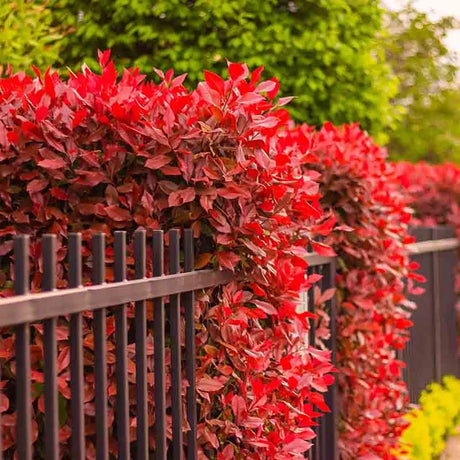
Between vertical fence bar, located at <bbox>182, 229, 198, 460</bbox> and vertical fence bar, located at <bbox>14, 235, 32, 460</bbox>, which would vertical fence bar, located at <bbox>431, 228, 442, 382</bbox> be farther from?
vertical fence bar, located at <bbox>14, 235, 32, 460</bbox>

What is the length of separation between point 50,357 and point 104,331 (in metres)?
0.31

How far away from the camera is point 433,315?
8352 mm

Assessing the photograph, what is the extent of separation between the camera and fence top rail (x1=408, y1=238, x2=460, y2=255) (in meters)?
7.27

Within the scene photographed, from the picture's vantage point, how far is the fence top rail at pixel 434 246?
727cm

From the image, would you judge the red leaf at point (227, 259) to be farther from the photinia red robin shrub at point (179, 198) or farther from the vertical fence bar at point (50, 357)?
the vertical fence bar at point (50, 357)

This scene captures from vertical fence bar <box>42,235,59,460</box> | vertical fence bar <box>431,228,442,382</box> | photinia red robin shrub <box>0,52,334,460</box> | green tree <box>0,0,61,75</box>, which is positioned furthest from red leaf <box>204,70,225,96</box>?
vertical fence bar <box>431,228,442,382</box>

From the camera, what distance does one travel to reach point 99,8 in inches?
318

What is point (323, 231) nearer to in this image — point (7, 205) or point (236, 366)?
point (236, 366)

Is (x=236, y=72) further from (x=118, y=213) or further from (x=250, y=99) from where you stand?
(x=118, y=213)

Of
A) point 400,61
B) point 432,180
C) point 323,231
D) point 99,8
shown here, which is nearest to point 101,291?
point 323,231

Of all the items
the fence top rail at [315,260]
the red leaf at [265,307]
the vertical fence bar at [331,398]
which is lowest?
A: the vertical fence bar at [331,398]

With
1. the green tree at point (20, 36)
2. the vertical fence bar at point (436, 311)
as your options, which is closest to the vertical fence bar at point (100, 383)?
the green tree at point (20, 36)

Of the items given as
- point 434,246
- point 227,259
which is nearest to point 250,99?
point 227,259

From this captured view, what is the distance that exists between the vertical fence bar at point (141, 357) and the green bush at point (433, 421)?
10.7 feet
